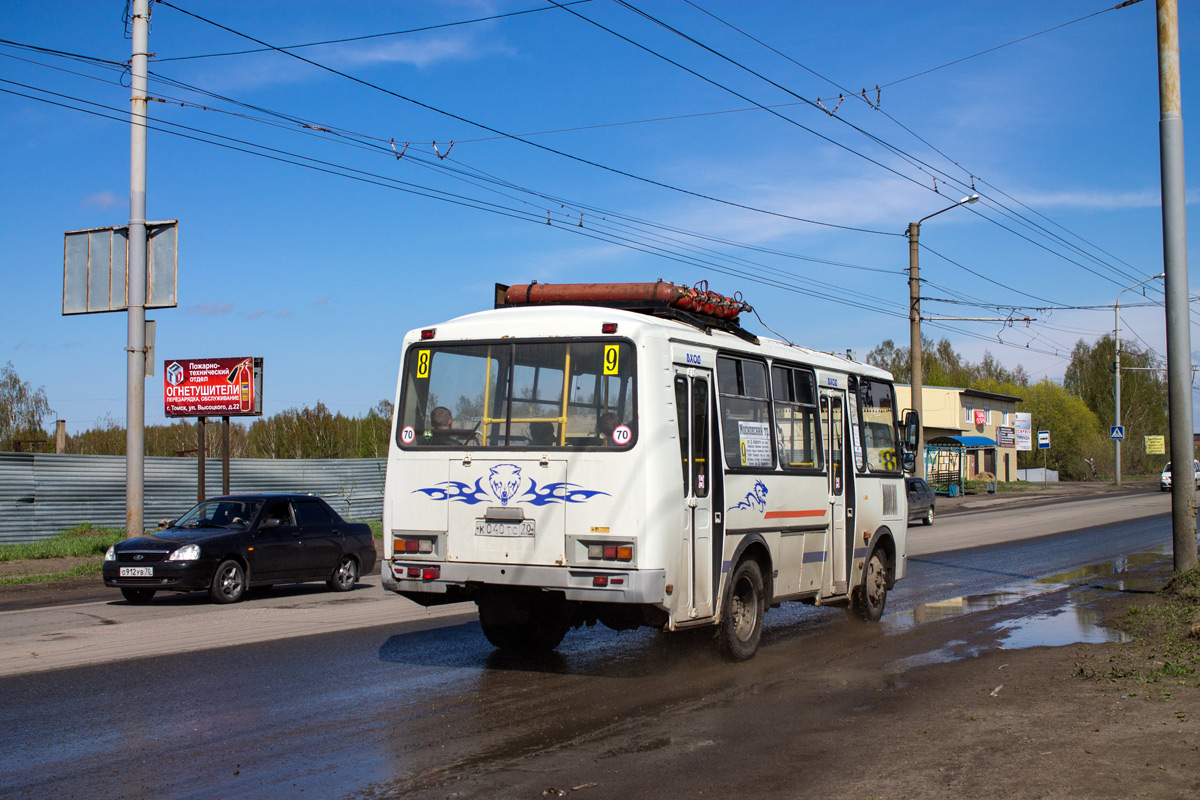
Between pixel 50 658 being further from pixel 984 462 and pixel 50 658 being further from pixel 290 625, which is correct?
pixel 984 462

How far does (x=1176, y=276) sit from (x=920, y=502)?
1972cm

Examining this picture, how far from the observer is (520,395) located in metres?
8.66

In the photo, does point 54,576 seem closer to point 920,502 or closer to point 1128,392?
point 920,502

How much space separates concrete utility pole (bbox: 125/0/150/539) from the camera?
704 inches

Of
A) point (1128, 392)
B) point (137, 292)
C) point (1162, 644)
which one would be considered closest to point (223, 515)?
point (137, 292)

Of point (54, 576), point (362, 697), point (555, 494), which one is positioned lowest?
point (54, 576)

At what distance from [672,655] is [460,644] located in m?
2.15

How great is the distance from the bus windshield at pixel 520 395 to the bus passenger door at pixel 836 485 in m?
3.72

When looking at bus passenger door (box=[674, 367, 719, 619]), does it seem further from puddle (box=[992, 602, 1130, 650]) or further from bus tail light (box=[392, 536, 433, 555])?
puddle (box=[992, 602, 1130, 650])

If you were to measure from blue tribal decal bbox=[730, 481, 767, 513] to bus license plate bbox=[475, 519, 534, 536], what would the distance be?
194 centimetres

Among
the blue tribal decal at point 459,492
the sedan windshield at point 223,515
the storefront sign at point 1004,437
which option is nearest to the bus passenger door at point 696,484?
the blue tribal decal at point 459,492

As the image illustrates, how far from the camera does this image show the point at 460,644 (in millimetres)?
10602

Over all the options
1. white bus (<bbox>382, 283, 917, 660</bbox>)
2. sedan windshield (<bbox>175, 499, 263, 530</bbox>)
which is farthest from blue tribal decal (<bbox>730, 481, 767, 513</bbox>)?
sedan windshield (<bbox>175, 499, 263, 530</bbox>)

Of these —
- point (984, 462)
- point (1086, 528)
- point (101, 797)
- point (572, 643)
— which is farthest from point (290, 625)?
point (984, 462)
